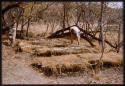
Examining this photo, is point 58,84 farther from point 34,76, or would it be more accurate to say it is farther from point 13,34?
point 13,34

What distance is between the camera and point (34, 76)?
10672 millimetres

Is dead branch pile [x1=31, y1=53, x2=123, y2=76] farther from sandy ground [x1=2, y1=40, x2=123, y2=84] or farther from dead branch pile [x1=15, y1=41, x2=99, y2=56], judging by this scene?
dead branch pile [x1=15, y1=41, x2=99, y2=56]

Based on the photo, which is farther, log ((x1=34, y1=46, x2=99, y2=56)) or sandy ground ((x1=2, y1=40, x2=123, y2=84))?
log ((x1=34, y1=46, x2=99, y2=56))

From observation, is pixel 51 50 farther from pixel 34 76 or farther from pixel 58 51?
pixel 34 76

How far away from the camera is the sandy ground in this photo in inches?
401

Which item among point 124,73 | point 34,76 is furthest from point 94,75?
point 34,76

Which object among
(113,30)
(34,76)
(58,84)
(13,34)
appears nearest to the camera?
(58,84)

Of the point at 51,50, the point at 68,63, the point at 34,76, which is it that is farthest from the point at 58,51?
the point at 34,76

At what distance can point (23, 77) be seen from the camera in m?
10.4

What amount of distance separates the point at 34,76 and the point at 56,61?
1.47 metres

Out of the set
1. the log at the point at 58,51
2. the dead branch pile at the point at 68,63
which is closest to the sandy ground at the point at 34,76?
the dead branch pile at the point at 68,63

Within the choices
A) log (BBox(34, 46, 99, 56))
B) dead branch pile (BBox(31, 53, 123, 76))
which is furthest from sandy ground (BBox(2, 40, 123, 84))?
log (BBox(34, 46, 99, 56))

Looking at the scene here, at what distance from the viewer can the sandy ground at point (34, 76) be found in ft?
33.4

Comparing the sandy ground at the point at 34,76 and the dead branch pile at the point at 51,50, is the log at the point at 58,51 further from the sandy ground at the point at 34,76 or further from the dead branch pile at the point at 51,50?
the sandy ground at the point at 34,76
